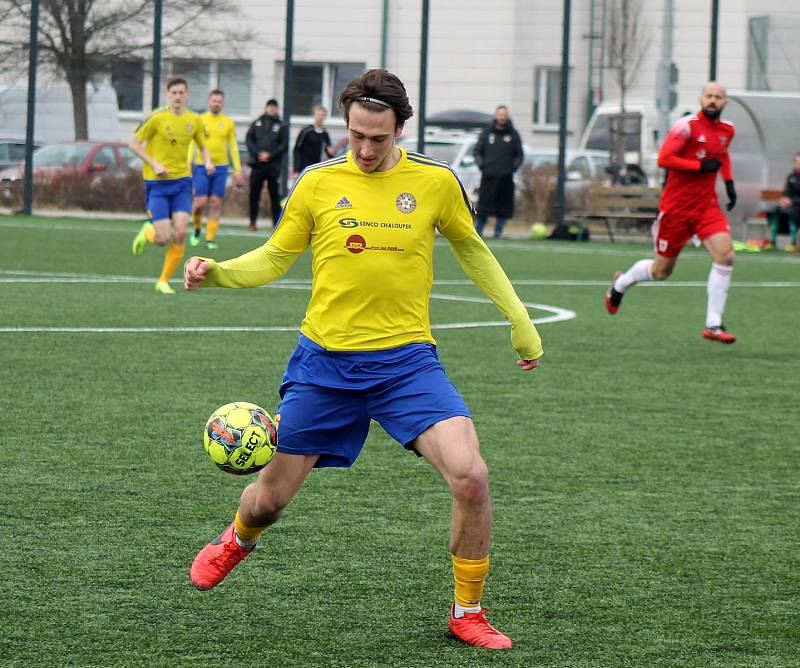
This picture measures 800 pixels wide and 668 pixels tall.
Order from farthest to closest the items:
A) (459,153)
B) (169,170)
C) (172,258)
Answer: (459,153)
(169,170)
(172,258)

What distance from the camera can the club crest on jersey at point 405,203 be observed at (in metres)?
5.02

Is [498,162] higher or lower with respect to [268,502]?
higher

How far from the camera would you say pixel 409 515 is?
643 centimetres

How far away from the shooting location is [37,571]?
5363mm

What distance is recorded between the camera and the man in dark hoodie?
90.3 feet

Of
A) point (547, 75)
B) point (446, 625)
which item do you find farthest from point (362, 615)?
point (547, 75)

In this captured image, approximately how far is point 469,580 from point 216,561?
869mm

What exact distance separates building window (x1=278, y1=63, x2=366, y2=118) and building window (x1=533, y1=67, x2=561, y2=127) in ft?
19.7

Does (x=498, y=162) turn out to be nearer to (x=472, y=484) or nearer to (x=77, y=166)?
(x=77, y=166)

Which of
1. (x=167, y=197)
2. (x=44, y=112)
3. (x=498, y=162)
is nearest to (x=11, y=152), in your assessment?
(x=44, y=112)

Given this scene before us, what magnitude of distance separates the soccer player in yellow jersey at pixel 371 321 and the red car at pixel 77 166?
26345 millimetres

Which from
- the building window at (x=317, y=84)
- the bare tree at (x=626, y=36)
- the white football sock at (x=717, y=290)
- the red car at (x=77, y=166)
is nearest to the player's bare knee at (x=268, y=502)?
the white football sock at (x=717, y=290)

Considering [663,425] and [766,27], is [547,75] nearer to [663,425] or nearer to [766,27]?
[766,27]

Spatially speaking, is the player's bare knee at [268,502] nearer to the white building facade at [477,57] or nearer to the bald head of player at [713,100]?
the bald head of player at [713,100]
